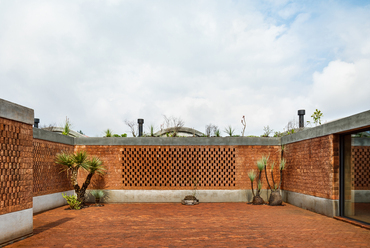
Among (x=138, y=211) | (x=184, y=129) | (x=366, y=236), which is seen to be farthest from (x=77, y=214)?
(x=184, y=129)

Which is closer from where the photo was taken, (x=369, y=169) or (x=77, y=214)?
(x=369, y=169)

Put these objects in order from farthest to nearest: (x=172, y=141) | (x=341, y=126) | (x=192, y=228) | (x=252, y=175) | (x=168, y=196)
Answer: (x=172, y=141) → (x=168, y=196) → (x=252, y=175) → (x=341, y=126) → (x=192, y=228)

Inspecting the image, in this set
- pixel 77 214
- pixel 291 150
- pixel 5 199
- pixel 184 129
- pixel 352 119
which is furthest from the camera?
pixel 184 129

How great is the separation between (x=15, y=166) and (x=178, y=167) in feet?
20.1

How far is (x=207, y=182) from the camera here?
430 inches

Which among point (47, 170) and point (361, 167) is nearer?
point (361, 167)

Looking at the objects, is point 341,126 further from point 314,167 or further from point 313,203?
point 313,203

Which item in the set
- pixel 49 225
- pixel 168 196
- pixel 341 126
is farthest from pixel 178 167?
pixel 341 126

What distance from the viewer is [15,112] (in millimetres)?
5711

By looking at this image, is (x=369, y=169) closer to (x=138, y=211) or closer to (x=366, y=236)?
(x=366, y=236)

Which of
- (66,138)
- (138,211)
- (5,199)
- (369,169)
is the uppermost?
(66,138)

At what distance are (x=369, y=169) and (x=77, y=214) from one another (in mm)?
7650

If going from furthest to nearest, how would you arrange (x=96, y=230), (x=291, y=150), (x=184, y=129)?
(x=184, y=129) < (x=291, y=150) < (x=96, y=230)

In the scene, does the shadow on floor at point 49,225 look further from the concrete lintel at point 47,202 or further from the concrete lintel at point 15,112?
the concrete lintel at point 15,112
